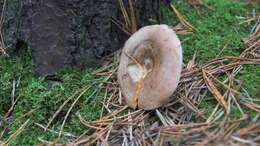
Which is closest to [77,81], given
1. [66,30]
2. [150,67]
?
[66,30]

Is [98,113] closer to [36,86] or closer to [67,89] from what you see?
[67,89]

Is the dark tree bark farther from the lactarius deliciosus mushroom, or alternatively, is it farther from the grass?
the lactarius deliciosus mushroom

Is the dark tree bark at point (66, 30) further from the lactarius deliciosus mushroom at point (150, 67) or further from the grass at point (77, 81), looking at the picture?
the lactarius deliciosus mushroom at point (150, 67)

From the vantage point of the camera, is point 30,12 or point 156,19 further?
point 156,19

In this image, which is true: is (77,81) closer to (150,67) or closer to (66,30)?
(66,30)

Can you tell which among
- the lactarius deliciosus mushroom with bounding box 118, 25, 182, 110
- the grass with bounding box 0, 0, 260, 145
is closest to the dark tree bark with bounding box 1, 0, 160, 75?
the grass with bounding box 0, 0, 260, 145

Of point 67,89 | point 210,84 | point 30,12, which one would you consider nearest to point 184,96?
point 210,84

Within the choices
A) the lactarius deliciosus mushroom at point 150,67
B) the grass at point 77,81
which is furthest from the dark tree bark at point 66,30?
the lactarius deliciosus mushroom at point 150,67
